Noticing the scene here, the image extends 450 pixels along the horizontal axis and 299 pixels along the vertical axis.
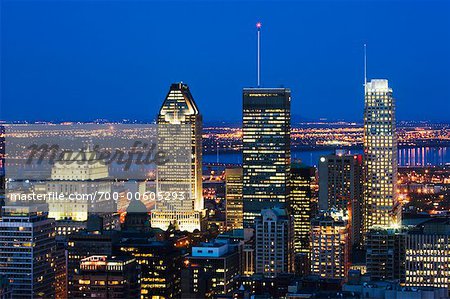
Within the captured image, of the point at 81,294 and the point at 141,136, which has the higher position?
the point at 141,136

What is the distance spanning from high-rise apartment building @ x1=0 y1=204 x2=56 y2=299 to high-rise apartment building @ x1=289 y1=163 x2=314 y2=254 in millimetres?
10363

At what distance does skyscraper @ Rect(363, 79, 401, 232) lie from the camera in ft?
137

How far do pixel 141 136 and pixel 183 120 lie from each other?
1.78 meters

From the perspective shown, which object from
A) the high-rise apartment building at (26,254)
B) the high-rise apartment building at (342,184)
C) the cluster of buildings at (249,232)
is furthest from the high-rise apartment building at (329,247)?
the high-rise apartment building at (26,254)

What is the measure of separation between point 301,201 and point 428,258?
39.7 feet

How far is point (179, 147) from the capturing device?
4881cm

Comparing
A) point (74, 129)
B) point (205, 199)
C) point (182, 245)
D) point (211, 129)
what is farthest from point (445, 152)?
point (182, 245)

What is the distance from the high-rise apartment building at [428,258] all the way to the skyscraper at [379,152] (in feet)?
32.3

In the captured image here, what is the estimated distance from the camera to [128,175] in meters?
47.1

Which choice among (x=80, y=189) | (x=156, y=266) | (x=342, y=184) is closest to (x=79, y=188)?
(x=80, y=189)

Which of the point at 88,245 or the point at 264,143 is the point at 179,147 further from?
the point at 88,245

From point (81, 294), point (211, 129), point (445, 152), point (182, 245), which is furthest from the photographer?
point (445, 152)

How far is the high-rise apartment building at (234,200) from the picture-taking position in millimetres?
44312

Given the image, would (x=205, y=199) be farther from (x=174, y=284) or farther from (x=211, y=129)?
(x=174, y=284)
